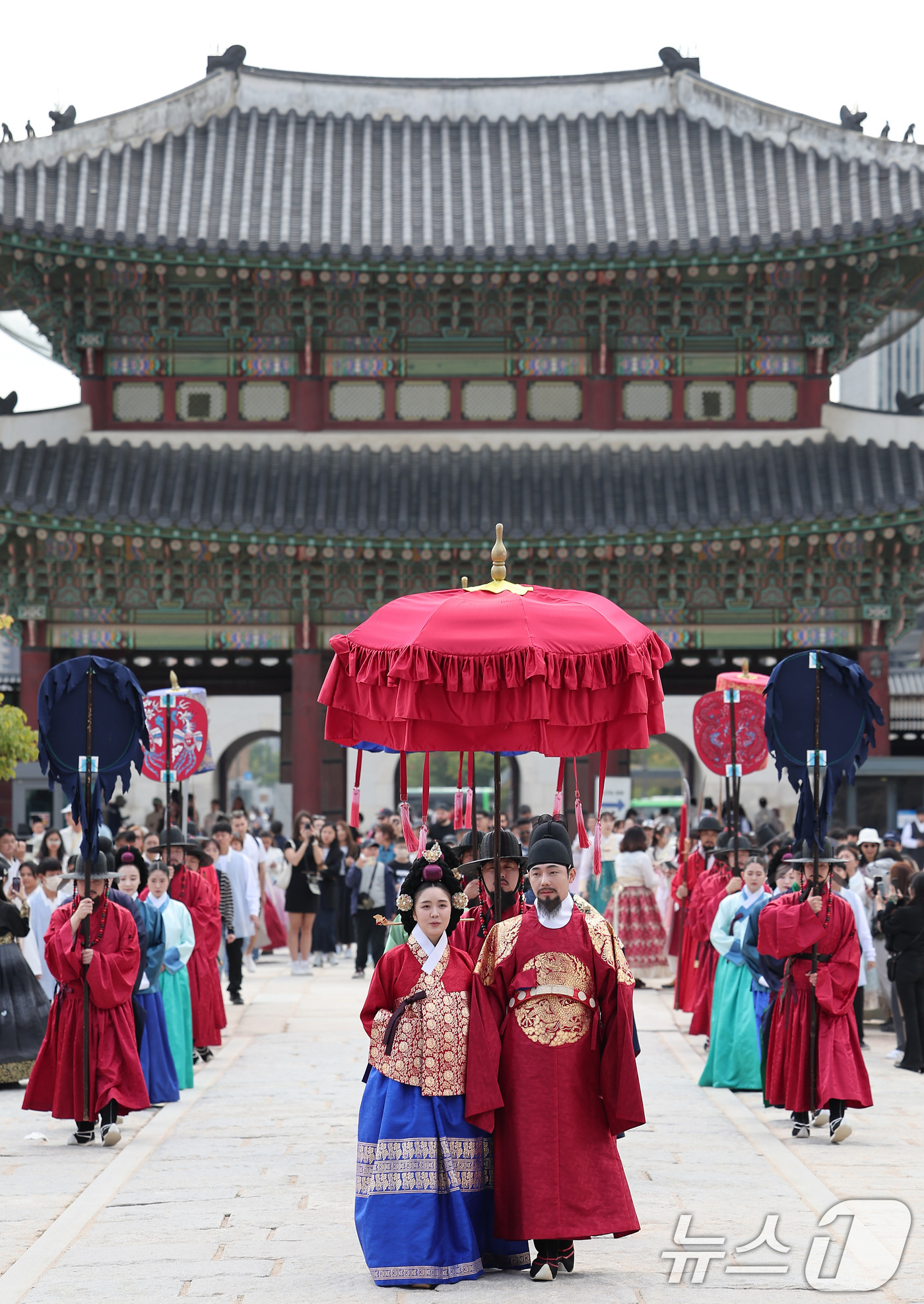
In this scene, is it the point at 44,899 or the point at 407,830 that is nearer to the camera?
the point at 407,830

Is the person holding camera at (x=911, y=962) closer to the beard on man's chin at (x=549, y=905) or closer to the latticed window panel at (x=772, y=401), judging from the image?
the beard on man's chin at (x=549, y=905)

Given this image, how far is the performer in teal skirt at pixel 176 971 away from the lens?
428 inches

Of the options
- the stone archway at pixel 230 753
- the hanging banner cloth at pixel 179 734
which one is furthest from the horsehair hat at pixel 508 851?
the stone archway at pixel 230 753

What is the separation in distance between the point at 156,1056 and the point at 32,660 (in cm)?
1180

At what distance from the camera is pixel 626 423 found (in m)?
22.9

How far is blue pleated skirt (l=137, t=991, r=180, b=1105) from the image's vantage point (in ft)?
34.8

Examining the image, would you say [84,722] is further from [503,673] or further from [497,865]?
[503,673]

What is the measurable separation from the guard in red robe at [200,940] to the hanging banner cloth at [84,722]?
2.61 meters

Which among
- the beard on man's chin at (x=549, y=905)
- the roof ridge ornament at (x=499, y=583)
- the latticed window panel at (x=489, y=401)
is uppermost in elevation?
the latticed window panel at (x=489, y=401)

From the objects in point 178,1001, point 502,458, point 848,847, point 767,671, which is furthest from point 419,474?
point 178,1001

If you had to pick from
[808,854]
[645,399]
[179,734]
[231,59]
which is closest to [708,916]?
[808,854]

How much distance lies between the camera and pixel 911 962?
12391 millimetres

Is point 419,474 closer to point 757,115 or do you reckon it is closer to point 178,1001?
point 757,115

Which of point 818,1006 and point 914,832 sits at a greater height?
point 818,1006
